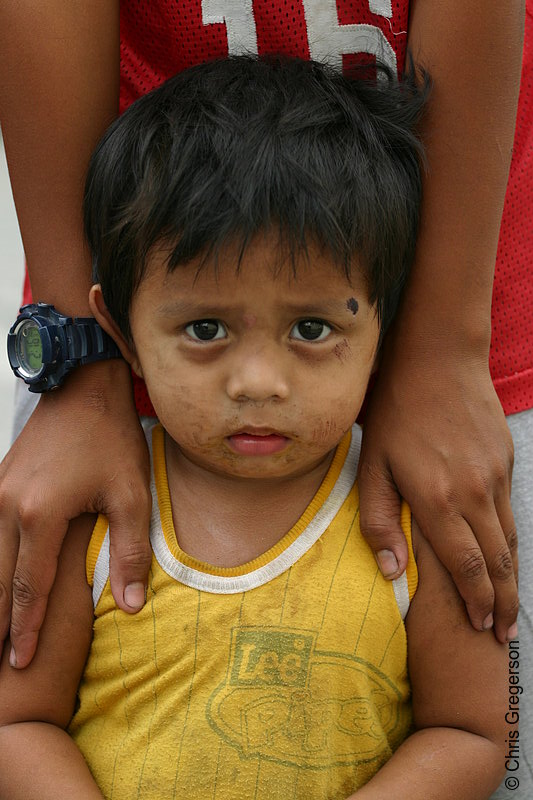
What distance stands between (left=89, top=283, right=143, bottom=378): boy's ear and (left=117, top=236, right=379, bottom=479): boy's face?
0.09 meters

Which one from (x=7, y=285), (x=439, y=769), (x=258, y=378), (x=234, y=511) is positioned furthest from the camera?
(x=7, y=285)

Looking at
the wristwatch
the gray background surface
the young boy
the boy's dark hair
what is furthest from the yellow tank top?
the gray background surface

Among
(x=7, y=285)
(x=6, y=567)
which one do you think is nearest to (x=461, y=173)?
(x=6, y=567)

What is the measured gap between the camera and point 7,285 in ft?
12.6

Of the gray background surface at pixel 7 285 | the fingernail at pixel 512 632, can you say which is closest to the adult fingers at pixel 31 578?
the fingernail at pixel 512 632

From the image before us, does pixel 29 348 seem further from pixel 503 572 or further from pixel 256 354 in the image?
pixel 503 572

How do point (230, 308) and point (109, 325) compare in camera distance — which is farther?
point (109, 325)

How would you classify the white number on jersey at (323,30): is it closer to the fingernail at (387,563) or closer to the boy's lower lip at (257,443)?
the boy's lower lip at (257,443)

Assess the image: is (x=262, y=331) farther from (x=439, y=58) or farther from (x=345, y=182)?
(x=439, y=58)

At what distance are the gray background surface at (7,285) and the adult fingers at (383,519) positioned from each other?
6.05 feet

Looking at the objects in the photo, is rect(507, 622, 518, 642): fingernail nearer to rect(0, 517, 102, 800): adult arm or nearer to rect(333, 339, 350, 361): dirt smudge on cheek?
rect(333, 339, 350, 361): dirt smudge on cheek

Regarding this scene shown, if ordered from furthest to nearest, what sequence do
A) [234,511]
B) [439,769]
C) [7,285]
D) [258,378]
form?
[7,285]
[234,511]
[439,769]
[258,378]

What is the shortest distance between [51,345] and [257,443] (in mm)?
346

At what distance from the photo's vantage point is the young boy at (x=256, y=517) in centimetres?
131
